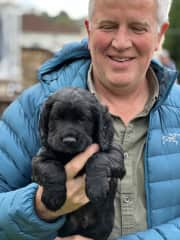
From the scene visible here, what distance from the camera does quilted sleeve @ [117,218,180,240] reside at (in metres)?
2.94

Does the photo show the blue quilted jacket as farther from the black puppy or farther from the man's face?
the black puppy

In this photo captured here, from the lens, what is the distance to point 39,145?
3.00 meters

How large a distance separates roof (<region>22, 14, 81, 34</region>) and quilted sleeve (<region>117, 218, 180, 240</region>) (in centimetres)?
6146

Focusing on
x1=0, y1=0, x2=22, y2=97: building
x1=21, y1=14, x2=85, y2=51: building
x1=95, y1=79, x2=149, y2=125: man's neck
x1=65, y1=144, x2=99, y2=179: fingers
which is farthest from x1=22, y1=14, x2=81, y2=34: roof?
x1=65, y1=144, x2=99, y2=179: fingers

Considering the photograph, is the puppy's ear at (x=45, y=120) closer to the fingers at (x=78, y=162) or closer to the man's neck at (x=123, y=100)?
the fingers at (x=78, y=162)

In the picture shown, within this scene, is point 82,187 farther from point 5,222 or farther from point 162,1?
point 162,1

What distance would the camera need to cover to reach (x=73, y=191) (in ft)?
8.75

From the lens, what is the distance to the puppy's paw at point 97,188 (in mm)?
2566

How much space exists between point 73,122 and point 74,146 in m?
0.10

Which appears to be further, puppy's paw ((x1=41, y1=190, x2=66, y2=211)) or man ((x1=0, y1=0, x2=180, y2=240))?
man ((x1=0, y1=0, x2=180, y2=240))

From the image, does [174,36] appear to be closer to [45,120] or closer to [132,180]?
[132,180]

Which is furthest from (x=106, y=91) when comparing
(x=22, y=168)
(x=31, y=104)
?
(x=22, y=168)

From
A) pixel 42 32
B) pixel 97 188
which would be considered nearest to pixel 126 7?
pixel 97 188

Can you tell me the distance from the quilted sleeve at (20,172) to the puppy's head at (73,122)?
1.09ft
